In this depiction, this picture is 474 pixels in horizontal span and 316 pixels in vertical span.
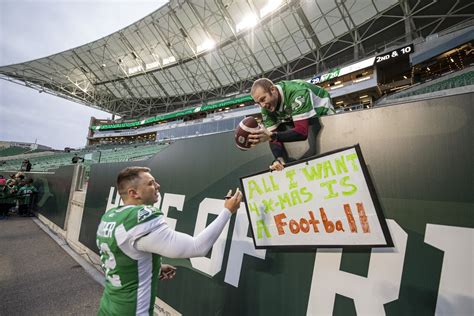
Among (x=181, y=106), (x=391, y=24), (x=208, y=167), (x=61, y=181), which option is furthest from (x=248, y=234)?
(x=181, y=106)

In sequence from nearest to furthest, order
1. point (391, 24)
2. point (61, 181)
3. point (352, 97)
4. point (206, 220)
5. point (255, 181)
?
point (255, 181)
point (206, 220)
point (61, 181)
point (391, 24)
point (352, 97)

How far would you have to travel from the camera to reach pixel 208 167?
2836 mm

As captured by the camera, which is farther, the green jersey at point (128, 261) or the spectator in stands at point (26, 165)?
the spectator in stands at point (26, 165)

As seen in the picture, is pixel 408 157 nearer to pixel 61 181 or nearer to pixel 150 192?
pixel 150 192

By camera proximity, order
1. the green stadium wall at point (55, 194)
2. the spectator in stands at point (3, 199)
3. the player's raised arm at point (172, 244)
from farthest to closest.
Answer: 1. the spectator in stands at point (3, 199)
2. the green stadium wall at point (55, 194)
3. the player's raised arm at point (172, 244)

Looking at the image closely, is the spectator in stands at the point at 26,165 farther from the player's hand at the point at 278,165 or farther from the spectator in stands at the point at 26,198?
the player's hand at the point at 278,165

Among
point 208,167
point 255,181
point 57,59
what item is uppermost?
point 57,59

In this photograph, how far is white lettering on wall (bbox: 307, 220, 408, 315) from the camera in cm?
140

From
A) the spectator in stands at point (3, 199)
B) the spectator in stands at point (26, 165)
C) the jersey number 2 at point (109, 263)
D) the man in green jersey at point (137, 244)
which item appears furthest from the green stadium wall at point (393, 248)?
the spectator in stands at point (26, 165)

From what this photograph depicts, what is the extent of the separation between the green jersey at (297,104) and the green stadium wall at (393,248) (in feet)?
0.62

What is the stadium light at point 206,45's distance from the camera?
24638 millimetres

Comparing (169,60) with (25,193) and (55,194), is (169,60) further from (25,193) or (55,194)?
(55,194)

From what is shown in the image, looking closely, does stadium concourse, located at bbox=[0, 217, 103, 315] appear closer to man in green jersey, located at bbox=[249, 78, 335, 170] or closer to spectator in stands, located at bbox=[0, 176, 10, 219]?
man in green jersey, located at bbox=[249, 78, 335, 170]

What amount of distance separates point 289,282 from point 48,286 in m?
4.41
